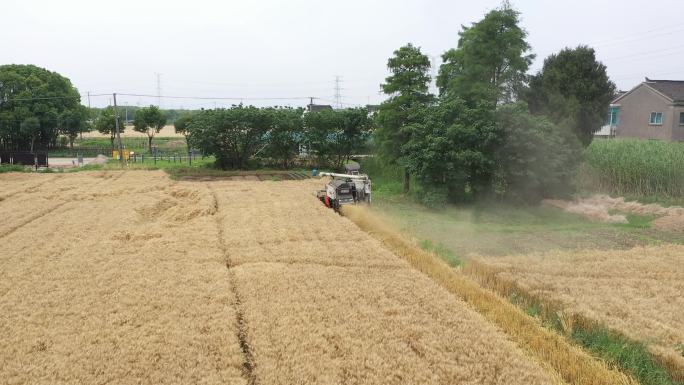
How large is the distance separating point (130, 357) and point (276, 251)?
14.9 ft

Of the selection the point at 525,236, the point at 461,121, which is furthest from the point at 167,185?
the point at 525,236

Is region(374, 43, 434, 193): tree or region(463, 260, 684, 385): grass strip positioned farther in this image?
→ region(374, 43, 434, 193): tree

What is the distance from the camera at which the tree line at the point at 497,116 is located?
1592 centimetres

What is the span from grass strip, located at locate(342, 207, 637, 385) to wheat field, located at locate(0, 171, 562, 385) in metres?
0.33

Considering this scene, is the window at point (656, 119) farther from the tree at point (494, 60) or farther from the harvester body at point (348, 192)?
the harvester body at point (348, 192)

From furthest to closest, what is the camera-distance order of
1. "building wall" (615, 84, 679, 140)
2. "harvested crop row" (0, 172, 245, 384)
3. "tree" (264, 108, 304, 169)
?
"building wall" (615, 84, 679, 140) < "tree" (264, 108, 304, 169) < "harvested crop row" (0, 172, 245, 384)

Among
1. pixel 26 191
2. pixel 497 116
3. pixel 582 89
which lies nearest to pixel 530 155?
pixel 497 116

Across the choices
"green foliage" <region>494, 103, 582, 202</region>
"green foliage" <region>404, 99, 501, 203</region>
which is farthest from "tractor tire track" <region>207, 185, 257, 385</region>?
"green foliage" <region>494, 103, 582, 202</region>

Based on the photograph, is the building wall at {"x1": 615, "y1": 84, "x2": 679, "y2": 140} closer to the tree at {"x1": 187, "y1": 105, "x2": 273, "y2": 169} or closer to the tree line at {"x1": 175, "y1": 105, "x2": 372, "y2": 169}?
the tree line at {"x1": 175, "y1": 105, "x2": 372, "y2": 169}

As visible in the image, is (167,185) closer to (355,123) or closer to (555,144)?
(355,123)

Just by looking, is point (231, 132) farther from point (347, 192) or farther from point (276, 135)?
point (347, 192)

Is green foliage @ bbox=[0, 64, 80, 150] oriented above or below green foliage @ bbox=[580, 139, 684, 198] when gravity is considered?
above

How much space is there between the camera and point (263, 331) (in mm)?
5793

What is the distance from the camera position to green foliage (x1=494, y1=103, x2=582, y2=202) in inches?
615
